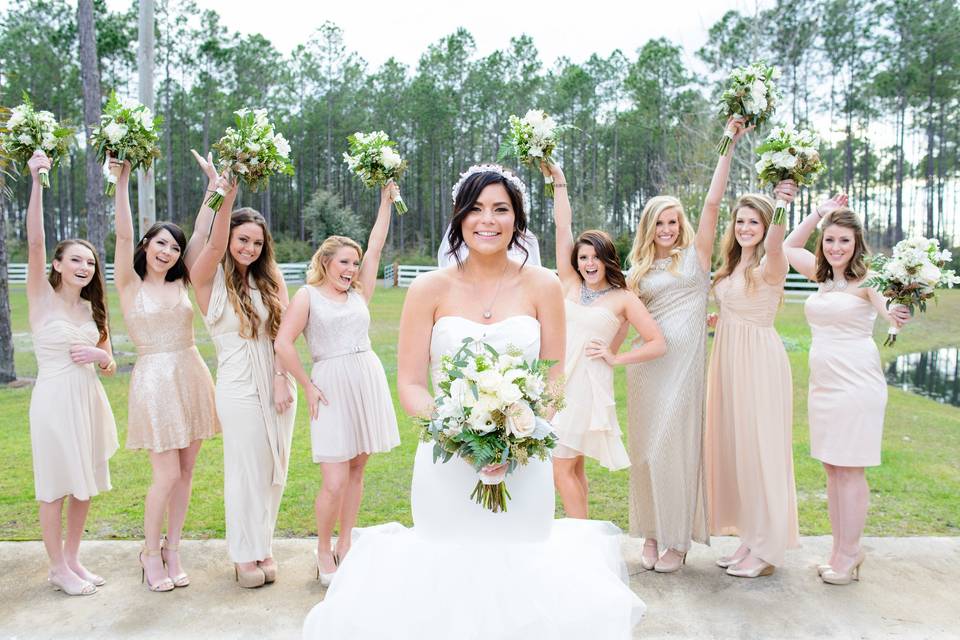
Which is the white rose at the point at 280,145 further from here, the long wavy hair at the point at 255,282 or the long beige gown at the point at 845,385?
the long beige gown at the point at 845,385

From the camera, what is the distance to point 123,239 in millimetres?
4594

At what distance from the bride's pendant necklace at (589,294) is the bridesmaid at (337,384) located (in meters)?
1.43

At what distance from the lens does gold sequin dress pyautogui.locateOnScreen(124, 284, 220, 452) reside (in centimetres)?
465

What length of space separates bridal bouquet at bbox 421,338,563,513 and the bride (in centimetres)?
15

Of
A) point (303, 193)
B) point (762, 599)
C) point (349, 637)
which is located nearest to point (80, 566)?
point (349, 637)

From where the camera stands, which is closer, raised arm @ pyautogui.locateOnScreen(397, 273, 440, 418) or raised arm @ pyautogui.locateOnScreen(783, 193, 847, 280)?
raised arm @ pyautogui.locateOnScreen(397, 273, 440, 418)

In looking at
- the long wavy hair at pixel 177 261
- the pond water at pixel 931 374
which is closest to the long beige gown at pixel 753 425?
the long wavy hair at pixel 177 261

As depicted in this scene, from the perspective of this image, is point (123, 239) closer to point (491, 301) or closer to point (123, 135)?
point (123, 135)

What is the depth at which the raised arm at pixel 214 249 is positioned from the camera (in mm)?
4605

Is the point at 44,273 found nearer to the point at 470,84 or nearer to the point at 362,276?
the point at 362,276

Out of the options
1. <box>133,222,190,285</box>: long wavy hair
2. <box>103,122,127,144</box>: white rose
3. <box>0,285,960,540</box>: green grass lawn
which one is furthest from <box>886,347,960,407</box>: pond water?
<box>103,122,127,144</box>: white rose

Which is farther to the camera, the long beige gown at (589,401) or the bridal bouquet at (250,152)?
the long beige gown at (589,401)

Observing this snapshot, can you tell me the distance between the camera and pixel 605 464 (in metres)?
4.84

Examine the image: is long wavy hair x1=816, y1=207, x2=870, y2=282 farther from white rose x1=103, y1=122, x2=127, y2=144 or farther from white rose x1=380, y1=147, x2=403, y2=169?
white rose x1=103, y1=122, x2=127, y2=144
